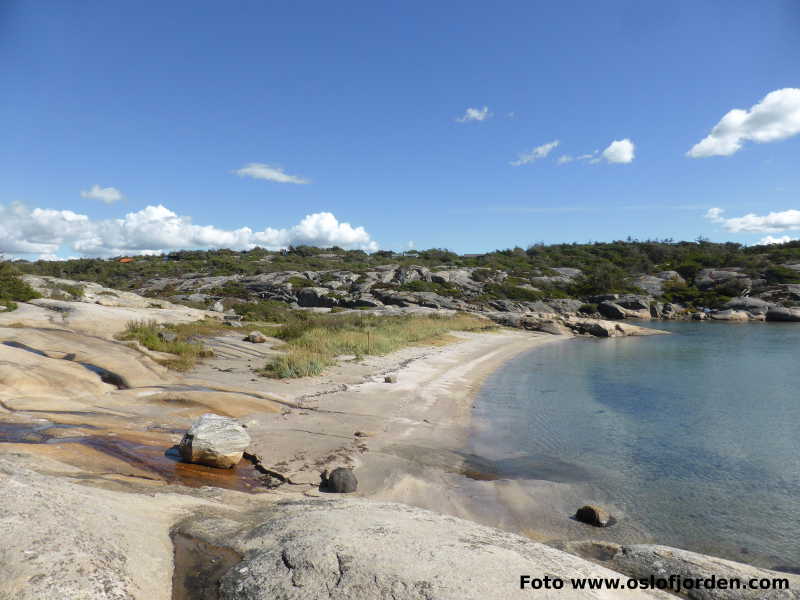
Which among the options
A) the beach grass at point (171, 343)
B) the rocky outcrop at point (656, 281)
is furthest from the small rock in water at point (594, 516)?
the rocky outcrop at point (656, 281)

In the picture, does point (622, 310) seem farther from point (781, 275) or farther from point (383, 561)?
point (383, 561)

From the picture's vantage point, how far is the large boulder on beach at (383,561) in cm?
380

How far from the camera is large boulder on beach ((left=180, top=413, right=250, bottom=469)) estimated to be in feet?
27.7

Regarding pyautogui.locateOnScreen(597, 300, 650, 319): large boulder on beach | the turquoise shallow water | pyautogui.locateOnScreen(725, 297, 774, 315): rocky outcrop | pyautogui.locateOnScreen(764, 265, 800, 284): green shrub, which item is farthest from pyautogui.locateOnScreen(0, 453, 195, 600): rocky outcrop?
pyautogui.locateOnScreen(764, 265, 800, 284): green shrub

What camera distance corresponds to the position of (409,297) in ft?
193

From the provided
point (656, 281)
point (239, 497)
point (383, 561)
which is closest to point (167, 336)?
point (239, 497)

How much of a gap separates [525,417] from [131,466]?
36.8 feet

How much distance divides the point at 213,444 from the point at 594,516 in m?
6.91

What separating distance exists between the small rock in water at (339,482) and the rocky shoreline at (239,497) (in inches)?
8.9

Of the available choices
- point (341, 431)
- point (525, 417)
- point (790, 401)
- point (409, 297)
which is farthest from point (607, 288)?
point (341, 431)

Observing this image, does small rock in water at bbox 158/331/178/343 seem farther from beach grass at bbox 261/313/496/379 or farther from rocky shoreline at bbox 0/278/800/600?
beach grass at bbox 261/313/496/379

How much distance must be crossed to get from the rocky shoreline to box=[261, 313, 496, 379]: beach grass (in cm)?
138

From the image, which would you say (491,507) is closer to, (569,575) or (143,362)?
(569,575)

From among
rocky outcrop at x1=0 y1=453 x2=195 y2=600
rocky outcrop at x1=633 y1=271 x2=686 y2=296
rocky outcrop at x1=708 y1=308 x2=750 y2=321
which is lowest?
rocky outcrop at x1=708 y1=308 x2=750 y2=321
